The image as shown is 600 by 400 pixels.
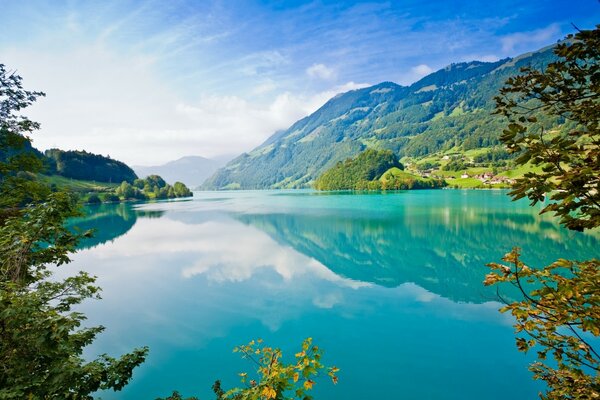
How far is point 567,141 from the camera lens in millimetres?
3168

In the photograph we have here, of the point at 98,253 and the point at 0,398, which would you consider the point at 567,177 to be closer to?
the point at 0,398

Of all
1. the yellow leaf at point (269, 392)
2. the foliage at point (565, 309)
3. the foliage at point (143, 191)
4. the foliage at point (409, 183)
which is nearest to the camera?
the foliage at point (565, 309)

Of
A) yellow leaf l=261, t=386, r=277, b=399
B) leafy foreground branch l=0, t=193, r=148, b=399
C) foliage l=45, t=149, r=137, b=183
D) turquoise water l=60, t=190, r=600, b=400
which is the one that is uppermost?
foliage l=45, t=149, r=137, b=183

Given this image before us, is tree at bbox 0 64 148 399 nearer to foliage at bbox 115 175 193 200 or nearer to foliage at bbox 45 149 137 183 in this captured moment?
foliage at bbox 115 175 193 200

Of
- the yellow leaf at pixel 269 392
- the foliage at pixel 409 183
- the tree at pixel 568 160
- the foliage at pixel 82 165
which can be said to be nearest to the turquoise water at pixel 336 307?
the yellow leaf at pixel 269 392

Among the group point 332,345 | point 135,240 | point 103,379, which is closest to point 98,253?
point 135,240

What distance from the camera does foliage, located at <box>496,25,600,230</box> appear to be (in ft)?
10.3

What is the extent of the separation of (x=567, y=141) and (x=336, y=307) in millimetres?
17988

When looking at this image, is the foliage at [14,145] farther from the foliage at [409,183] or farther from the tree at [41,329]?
the foliage at [409,183]

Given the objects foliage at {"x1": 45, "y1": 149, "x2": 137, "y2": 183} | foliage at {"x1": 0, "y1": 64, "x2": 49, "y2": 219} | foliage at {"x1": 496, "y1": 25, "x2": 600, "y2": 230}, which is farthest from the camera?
foliage at {"x1": 45, "y1": 149, "x2": 137, "y2": 183}

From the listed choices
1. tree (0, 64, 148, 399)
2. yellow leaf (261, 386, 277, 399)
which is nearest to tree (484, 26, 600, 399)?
yellow leaf (261, 386, 277, 399)

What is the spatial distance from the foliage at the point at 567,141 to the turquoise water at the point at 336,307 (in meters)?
10.1

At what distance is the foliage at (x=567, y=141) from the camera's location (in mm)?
3148

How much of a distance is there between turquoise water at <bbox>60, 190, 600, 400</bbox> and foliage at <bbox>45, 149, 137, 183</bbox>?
159 metres
